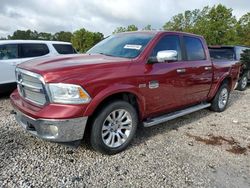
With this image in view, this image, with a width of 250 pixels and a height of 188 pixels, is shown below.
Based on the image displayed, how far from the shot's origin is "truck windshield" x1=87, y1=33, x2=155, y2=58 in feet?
13.5

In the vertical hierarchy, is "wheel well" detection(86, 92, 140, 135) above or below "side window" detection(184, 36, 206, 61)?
below

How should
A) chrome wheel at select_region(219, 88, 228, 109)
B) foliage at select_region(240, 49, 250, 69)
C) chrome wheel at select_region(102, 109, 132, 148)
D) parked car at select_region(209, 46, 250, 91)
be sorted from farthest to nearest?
foliage at select_region(240, 49, 250, 69) → parked car at select_region(209, 46, 250, 91) → chrome wheel at select_region(219, 88, 228, 109) → chrome wheel at select_region(102, 109, 132, 148)

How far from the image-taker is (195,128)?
5.18 metres

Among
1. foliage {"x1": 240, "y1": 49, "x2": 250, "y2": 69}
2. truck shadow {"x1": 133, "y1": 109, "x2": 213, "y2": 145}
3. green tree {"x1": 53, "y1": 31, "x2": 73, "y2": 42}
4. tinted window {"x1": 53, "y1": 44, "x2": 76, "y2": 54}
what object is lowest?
truck shadow {"x1": 133, "y1": 109, "x2": 213, "y2": 145}

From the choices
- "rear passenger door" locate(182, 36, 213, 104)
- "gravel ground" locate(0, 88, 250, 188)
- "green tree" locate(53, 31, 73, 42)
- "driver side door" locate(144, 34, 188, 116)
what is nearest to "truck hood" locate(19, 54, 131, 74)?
"driver side door" locate(144, 34, 188, 116)

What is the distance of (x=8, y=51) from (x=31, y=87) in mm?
4108

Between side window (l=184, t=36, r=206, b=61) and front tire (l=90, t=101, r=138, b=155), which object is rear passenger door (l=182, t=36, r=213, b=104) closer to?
side window (l=184, t=36, r=206, b=61)

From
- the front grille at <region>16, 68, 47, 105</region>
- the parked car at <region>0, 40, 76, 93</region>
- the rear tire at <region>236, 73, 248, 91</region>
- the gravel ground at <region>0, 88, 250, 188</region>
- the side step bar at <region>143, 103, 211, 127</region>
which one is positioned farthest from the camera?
the rear tire at <region>236, 73, 248, 91</region>

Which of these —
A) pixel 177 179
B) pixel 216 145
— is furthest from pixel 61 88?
pixel 216 145

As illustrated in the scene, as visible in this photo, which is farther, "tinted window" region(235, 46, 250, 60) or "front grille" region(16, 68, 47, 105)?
"tinted window" region(235, 46, 250, 60)

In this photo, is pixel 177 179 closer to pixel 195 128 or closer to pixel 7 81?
pixel 195 128

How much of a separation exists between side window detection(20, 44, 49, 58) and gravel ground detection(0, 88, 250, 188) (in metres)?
2.78

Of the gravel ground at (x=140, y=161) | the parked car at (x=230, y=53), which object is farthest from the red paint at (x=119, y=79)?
the parked car at (x=230, y=53)

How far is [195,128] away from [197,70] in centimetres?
119
